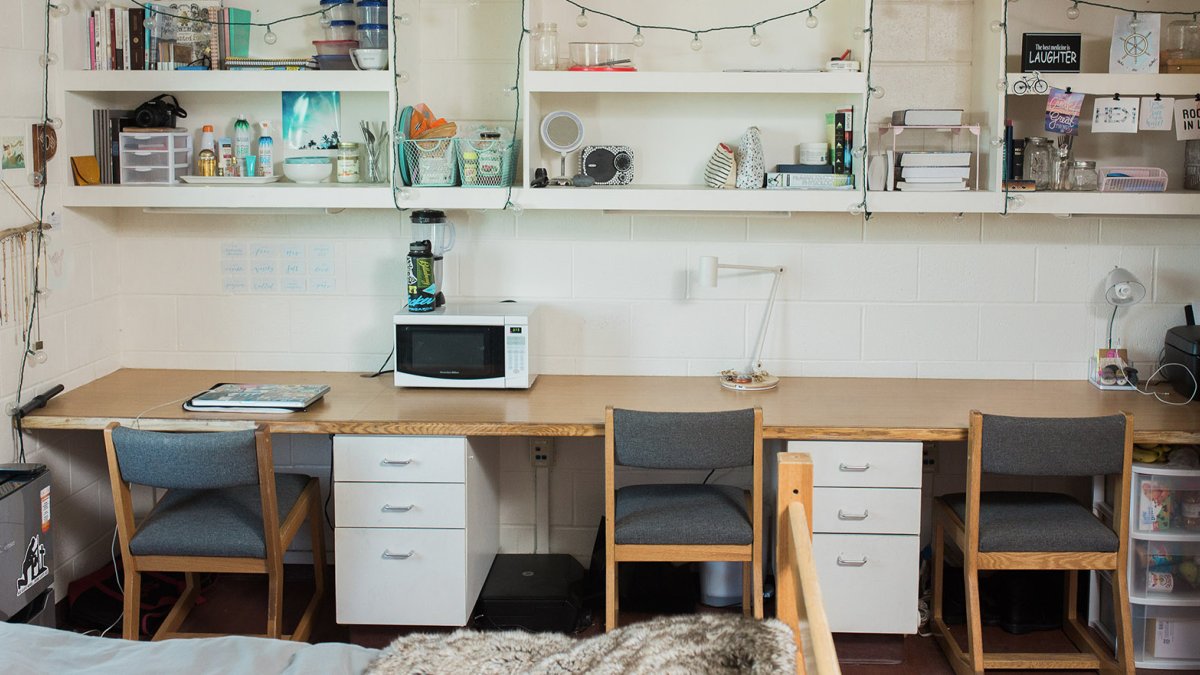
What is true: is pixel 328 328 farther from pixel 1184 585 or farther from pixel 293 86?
pixel 1184 585

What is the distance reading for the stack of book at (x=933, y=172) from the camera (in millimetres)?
3660

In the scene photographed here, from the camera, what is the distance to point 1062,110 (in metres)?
3.61

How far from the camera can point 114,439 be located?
124 inches

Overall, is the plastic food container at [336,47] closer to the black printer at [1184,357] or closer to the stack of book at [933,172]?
the stack of book at [933,172]

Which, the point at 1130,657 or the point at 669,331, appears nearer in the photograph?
the point at 1130,657

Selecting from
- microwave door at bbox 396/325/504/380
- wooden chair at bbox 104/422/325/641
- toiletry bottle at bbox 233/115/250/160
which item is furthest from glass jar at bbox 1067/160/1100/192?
toiletry bottle at bbox 233/115/250/160

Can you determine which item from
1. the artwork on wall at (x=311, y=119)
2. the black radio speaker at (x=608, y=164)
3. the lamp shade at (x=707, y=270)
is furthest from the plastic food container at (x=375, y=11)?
the lamp shade at (x=707, y=270)

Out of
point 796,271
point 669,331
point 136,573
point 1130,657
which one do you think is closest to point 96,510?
point 136,573

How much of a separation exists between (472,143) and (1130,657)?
230 cm

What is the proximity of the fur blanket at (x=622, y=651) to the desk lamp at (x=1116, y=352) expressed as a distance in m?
2.19

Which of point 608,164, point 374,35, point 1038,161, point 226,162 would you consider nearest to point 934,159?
point 1038,161

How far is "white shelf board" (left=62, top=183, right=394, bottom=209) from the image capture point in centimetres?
373

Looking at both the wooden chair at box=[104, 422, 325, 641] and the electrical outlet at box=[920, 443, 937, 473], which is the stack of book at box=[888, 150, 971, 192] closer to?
the electrical outlet at box=[920, 443, 937, 473]

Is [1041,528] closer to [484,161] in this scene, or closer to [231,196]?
[484,161]
